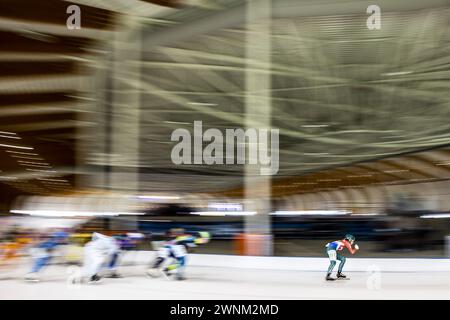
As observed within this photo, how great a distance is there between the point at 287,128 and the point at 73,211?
22.8 ft

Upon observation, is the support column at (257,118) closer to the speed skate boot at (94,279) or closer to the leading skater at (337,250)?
the leading skater at (337,250)

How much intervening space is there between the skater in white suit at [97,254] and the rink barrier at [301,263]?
294 mm

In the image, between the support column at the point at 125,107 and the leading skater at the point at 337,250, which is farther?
the support column at the point at 125,107

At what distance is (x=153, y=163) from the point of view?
31.1 feet

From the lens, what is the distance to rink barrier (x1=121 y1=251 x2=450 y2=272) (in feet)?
26.2

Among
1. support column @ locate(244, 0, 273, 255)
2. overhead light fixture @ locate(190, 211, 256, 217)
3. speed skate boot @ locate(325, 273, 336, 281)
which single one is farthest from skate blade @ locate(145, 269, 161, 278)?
speed skate boot @ locate(325, 273, 336, 281)

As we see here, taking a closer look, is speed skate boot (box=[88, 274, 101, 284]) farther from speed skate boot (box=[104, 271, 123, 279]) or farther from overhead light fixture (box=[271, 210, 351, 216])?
overhead light fixture (box=[271, 210, 351, 216])

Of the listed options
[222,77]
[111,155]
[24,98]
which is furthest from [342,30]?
[24,98]

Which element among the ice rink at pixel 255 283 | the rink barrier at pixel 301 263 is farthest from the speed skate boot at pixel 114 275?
the rink barrier at pixel 301 263

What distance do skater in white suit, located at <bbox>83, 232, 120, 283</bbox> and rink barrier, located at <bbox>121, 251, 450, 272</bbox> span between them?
294 millimetres

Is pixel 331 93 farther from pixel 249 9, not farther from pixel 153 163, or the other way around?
pixel 153 163

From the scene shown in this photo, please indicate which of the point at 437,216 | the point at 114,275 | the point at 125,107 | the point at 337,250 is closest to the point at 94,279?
the point at 114,275

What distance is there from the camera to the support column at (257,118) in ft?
29.2

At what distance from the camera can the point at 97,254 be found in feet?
25.0
